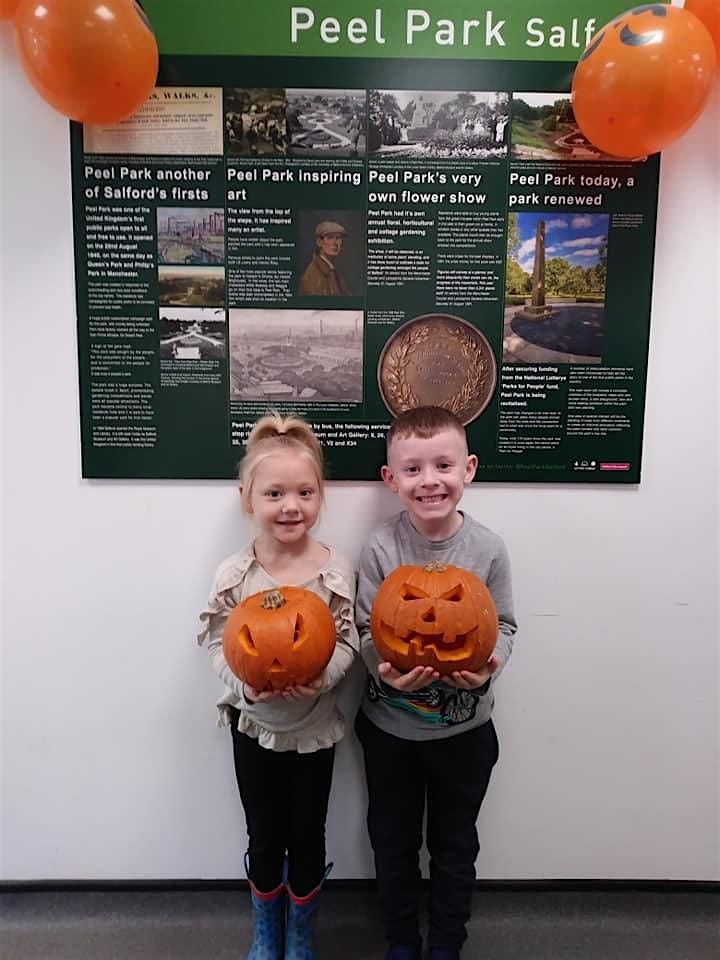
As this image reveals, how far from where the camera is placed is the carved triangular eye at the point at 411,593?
4.36ft

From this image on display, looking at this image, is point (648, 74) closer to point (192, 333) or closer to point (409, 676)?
point (192, 333)

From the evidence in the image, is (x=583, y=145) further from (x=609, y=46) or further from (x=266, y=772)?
(x=266, y=772)

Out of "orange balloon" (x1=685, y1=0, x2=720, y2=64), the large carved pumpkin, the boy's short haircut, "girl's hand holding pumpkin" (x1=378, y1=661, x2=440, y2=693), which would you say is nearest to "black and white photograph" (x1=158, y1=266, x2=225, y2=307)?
the boy's short haircut

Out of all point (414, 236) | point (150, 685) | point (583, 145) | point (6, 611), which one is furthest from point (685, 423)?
point (6, 611)

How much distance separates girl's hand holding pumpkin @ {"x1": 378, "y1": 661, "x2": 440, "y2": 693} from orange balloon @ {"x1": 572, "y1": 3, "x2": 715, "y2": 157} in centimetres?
119

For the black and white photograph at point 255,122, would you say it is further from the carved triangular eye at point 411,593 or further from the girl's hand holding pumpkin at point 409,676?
the girl's hand holding pumpkin at point 409,676

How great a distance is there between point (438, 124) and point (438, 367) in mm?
559

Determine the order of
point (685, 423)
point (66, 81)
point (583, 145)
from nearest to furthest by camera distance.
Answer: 1. point (66, 81)
2. point (583, 145)
3. point (685, 423)

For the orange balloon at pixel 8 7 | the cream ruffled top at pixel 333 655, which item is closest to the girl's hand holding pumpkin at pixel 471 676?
the cream ruffled top at pixel 333 655

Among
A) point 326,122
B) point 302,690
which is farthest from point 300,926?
point 326,122

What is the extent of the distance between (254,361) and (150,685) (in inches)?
35.3

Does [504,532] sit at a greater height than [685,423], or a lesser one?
lesser

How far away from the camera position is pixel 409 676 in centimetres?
134

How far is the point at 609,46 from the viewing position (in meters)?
1.36
